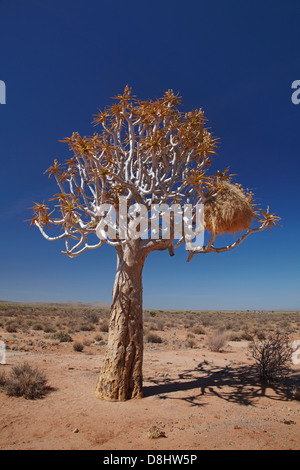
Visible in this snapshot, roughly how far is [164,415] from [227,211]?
434cm

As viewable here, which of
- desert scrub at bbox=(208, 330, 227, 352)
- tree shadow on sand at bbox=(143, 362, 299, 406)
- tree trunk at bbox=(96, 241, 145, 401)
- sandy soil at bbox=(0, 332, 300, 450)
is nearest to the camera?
sandy soil at bbox=(0, 332, 300, 450)

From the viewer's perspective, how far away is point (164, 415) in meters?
5.38

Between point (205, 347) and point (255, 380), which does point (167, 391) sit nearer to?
point (255, 380)

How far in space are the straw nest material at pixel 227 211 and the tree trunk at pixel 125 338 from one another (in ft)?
6.25

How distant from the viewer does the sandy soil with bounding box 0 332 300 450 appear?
171 inches

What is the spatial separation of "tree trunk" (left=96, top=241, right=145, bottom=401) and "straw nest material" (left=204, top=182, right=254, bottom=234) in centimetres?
191

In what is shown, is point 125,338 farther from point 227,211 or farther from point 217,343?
point 217,343

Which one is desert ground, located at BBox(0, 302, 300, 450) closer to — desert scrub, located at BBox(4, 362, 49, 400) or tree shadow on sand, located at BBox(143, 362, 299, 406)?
tree shadow on sand, located at BBox(143, 362, 299, 406)

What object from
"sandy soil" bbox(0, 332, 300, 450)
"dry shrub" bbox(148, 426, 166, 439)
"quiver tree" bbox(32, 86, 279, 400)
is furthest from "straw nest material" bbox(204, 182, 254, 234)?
"dry shrub" bbox(148, 426, 166, 439)

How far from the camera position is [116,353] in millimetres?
6289

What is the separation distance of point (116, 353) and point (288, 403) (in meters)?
3.88

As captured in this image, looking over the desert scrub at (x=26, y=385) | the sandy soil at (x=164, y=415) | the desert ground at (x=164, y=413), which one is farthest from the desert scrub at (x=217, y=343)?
the desert scrub at (x=26, y=385)
